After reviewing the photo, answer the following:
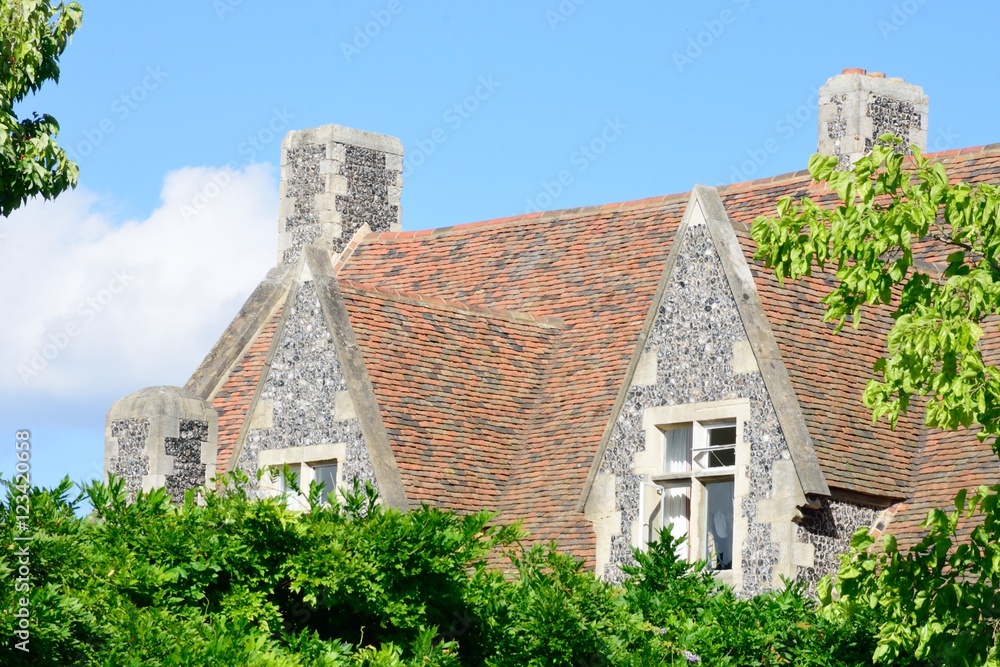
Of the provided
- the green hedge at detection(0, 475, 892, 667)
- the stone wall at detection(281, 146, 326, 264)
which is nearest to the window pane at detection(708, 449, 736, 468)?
the green hedge at detection(0, 475, 892, 667)

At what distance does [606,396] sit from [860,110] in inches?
198

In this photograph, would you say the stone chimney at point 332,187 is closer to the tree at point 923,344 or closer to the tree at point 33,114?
the tree at point 33,114

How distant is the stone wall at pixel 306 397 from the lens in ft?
55.9

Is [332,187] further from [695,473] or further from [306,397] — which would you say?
[695,473]

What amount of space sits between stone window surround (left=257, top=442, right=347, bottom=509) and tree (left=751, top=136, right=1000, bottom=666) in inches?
246

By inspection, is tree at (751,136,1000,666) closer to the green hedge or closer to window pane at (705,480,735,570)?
the green hedge

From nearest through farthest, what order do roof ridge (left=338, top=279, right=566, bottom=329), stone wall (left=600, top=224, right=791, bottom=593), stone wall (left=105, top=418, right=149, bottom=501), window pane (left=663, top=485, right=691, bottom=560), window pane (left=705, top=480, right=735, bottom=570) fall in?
stone wall (left=600, top=224, right=791, bottom=593), window pane (left=705, top=480, right=735, bottom=570), window pane (left=663, top=485, right=691, bottom=560), stone wall (left=105, top=418, right=149, bottom=501), roof ridge (left=338, top=279, right=566, bottom=329)

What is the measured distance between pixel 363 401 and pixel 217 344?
4894 mm

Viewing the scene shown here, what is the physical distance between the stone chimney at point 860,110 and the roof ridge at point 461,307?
3656mm

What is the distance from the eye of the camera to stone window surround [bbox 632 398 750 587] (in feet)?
50.6

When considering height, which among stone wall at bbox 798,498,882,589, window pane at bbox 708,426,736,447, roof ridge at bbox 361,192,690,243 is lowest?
stone wall at bbox 798,498,882,589

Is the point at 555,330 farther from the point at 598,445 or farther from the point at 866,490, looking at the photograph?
the point at 866,490

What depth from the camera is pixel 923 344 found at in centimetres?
1078

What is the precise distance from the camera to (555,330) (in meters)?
19.3
